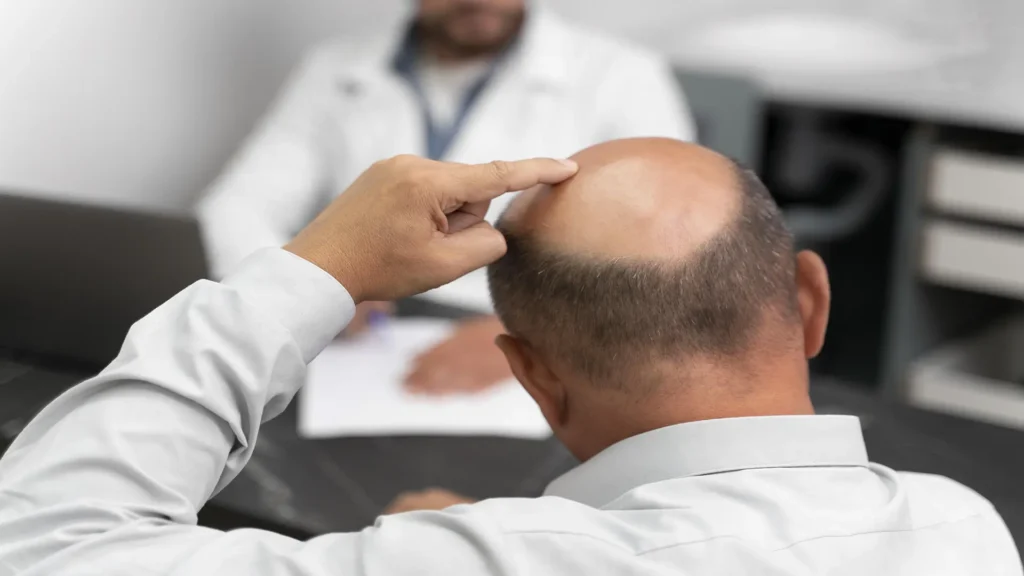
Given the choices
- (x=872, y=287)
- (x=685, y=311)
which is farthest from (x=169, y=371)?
(x=872, y=287)

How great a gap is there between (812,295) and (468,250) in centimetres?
26

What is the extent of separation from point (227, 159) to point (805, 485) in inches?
76.1

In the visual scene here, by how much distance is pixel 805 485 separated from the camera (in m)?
0.58

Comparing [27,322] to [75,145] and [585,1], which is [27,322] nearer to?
[75,145]

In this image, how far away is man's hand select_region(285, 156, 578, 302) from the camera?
637 millimetres

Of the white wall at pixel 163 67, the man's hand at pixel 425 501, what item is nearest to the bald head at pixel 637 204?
the man's hand at pixel 425 501

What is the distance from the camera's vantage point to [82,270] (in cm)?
106

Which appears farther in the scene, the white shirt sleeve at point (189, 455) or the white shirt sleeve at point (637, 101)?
the white shirt sleeve at point (637, 101)

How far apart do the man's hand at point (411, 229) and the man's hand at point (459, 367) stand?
1.38 feet

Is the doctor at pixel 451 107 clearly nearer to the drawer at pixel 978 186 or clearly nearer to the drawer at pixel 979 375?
the drawer at pixel 978 186

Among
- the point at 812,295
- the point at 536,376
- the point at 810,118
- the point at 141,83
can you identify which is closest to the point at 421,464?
the point at 536,376

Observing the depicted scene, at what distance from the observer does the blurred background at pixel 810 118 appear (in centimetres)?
179

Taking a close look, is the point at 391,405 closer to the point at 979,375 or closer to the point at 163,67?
the point at 163,67

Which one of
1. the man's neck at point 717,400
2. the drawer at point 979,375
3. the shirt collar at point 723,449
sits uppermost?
the man's neck at point 717,400
